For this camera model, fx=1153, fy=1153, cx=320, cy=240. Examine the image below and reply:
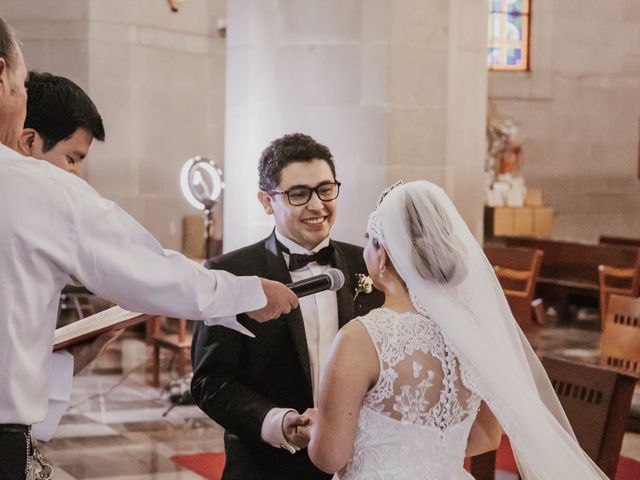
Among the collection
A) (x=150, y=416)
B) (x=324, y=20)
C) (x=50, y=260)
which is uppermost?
(x=324, y=20)

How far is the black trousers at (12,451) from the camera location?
2189 mm

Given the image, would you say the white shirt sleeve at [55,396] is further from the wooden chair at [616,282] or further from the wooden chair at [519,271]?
the wooden chair at [616,282]

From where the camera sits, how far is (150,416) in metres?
7.64

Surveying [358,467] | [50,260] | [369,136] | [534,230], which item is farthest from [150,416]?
[534,230]

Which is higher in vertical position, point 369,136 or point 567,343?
point 369,136

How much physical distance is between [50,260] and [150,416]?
559cm

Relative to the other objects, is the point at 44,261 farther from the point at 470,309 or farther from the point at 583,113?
the point at 583,113

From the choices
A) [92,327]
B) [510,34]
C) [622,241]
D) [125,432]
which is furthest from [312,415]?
[510,34]

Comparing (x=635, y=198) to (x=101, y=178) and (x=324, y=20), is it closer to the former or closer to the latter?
(x=101, y=178)

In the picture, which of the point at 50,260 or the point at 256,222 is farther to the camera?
the point at 256,222

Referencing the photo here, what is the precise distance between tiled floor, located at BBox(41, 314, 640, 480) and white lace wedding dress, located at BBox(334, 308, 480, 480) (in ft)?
12.1

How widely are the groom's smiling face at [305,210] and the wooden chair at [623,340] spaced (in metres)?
2.57

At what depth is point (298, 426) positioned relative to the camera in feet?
9.40

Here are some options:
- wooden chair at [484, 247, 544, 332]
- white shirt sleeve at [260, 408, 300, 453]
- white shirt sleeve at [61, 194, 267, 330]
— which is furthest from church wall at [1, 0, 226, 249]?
white shirt sleeve at [61, 194, 267, 330]
